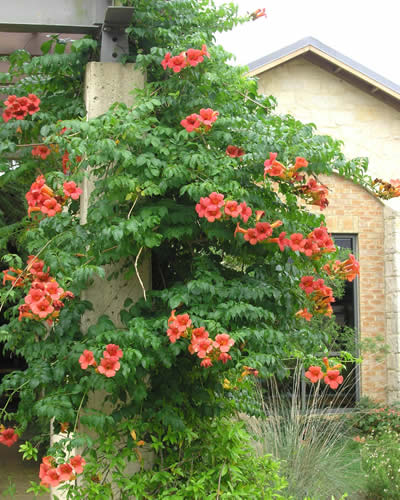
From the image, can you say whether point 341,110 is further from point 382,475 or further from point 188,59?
point 188,59

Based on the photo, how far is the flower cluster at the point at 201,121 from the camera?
3.06m

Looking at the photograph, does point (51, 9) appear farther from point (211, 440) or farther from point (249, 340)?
point (211, 440)

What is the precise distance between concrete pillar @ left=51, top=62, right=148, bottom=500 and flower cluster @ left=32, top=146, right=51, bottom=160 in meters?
0.41

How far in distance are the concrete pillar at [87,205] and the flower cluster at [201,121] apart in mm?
470

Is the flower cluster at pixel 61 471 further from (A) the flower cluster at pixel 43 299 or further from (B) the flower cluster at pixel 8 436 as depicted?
(A) the flower cluster at pixel 43 299

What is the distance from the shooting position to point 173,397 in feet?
10.7

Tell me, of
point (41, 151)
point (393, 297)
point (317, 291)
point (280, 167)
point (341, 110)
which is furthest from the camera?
point (341, 110)

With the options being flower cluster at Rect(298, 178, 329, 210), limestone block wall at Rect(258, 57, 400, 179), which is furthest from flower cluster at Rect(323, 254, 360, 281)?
limestone block wall at Rect(258, 57, 400, 179)

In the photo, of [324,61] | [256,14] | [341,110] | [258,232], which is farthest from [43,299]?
[324,61]

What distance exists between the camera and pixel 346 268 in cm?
342

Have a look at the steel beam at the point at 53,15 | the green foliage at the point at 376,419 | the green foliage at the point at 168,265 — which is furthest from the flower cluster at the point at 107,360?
the green foliage at the point at 376,419

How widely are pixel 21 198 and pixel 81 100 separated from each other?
3.09m

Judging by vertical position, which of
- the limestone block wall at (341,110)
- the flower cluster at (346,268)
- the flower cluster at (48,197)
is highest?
the limestone block wall at (341,110)

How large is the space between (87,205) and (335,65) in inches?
282
